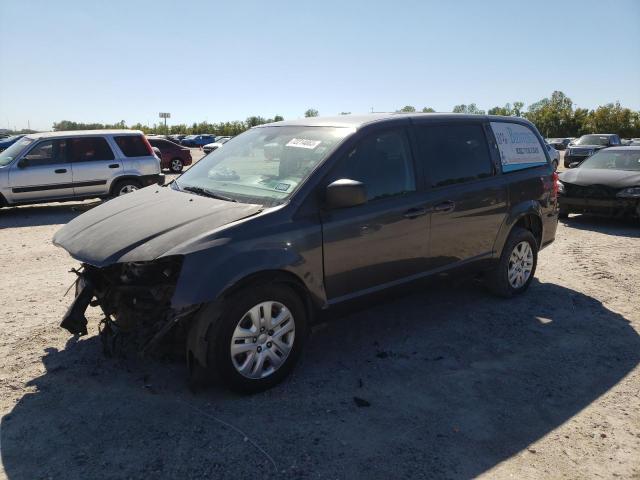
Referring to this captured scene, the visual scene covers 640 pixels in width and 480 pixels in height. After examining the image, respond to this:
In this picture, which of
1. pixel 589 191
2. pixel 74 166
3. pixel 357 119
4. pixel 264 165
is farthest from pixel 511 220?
pixel 74 166

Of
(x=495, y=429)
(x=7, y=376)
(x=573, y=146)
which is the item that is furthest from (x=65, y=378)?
(x=573, y=146)

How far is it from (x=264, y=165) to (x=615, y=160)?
9166 mm

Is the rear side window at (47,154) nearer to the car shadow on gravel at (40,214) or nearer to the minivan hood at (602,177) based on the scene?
the car shadow on gravel at (40,214)

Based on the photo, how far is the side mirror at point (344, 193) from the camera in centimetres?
346

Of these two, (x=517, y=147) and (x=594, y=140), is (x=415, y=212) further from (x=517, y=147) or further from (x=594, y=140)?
(x=594, y=140)

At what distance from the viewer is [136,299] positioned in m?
3.38

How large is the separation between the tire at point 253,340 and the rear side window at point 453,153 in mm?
1753

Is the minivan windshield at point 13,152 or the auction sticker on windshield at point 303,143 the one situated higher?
the minivan windshield at point 13,152

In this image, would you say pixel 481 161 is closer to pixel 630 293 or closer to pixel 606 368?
pixel 606 368

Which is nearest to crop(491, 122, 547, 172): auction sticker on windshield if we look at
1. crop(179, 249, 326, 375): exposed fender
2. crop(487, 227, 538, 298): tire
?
crop(487, 227, 538, 298): tire

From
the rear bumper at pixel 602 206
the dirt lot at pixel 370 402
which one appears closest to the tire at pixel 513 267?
the dirt lot at pixel 370 402

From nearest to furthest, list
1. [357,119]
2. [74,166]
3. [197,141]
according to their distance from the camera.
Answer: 1. [357,119]
2. [74,166]
3. [197,141]

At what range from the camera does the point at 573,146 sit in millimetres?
23953

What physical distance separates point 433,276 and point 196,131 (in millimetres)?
87511
